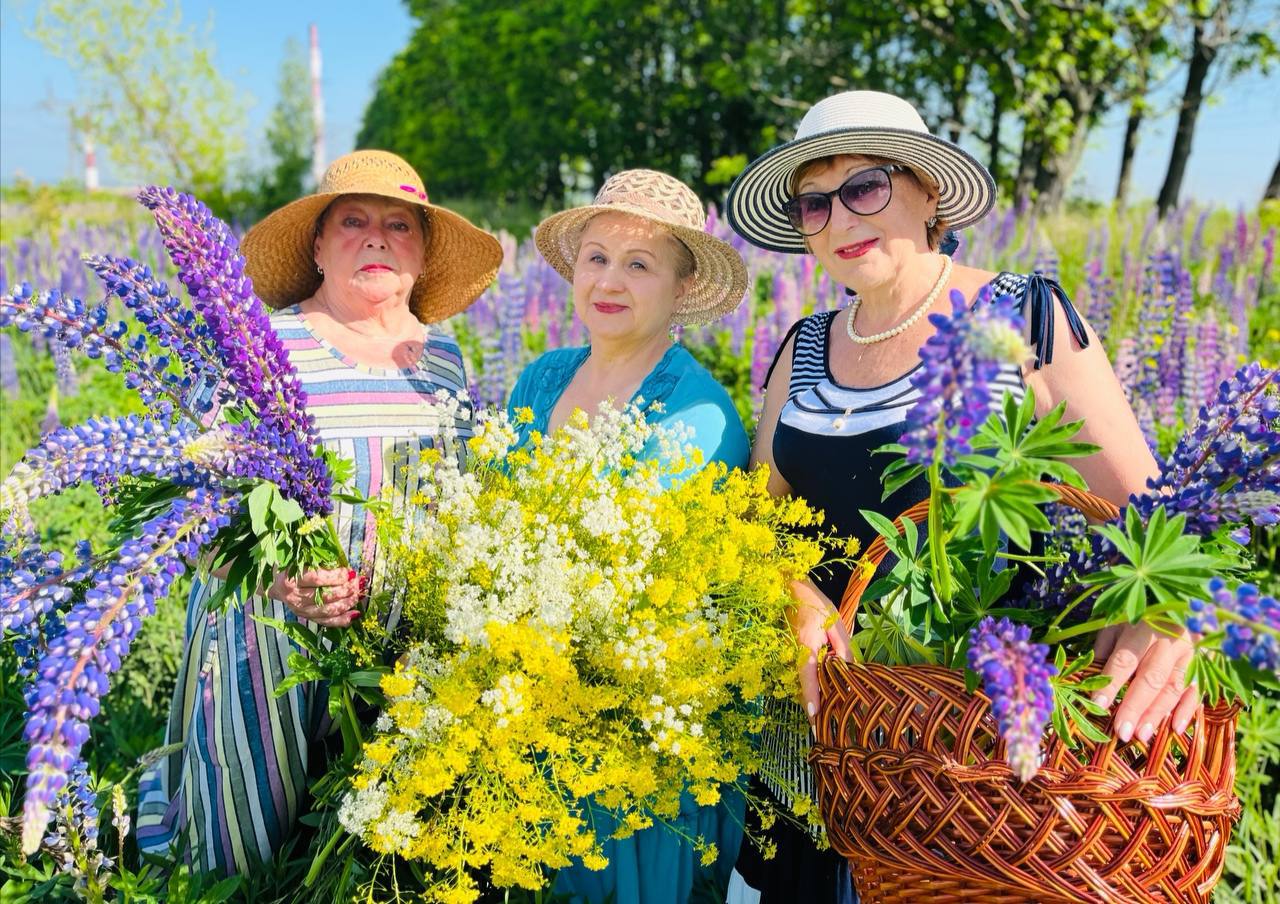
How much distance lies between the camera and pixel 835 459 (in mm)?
2105

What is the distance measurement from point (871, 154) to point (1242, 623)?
53.5 inches

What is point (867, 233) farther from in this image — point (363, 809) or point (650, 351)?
point (363, 809)

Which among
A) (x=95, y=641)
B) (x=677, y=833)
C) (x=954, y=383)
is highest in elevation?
(x=954, y=383)

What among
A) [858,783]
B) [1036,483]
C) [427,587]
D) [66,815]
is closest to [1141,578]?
[1036,483]

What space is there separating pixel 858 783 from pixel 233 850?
177cm

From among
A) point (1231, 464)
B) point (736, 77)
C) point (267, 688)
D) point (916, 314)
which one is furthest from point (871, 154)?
point (736, 77)

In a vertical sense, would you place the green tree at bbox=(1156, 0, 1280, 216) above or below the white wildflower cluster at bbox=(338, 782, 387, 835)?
above

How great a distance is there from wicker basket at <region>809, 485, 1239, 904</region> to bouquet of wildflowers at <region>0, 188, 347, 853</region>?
0.92 m

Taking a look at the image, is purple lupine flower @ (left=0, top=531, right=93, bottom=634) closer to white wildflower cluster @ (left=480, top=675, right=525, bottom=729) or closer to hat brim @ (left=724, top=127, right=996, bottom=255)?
white wildflower cluster @ (left=480, top=675, right=525, bottom=729)

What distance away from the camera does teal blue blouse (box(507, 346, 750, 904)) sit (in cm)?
223

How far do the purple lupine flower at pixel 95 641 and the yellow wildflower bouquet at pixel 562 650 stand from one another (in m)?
0.36

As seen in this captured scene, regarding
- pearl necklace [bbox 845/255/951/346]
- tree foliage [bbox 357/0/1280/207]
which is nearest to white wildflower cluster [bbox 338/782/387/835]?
pearl necklace [bbox 845/255/951/346]

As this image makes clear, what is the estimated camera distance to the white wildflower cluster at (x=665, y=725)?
1401mm

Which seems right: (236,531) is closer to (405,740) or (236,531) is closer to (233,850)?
(405,740)
